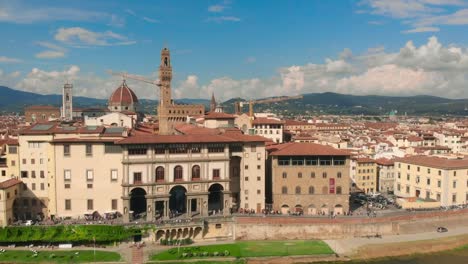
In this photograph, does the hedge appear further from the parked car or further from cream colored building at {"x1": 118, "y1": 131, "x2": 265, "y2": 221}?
the parked car

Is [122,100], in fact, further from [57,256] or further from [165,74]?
[57,256]

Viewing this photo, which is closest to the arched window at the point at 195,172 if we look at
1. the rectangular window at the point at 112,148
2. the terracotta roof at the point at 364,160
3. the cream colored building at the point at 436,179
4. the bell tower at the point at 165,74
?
the rectangular window at the point at 112,148

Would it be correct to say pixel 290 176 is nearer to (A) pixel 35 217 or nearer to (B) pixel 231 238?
(B) pixel 231 238

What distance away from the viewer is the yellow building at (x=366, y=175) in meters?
91.6

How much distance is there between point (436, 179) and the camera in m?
78.4

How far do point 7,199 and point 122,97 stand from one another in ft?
205

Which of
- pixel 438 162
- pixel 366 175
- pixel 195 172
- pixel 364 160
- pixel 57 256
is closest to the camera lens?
pixel 57 256

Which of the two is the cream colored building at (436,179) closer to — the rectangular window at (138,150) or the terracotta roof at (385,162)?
the terracotta roof at (385,162)

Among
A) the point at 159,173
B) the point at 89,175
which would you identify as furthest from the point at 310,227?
the point at 89,175

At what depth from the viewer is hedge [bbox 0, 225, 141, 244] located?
59906mm

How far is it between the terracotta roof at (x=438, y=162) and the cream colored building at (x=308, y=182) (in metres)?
18.3

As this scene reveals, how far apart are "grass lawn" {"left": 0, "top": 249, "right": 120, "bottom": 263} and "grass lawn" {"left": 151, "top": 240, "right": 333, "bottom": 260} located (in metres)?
6.10

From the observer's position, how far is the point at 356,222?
217ft

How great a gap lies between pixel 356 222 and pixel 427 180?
22.2 metres
